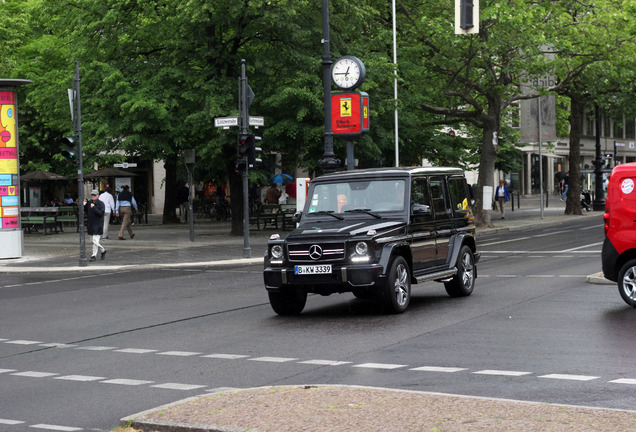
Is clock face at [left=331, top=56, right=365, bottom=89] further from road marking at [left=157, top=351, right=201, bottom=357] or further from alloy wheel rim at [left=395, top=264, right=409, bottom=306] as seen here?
road marking at [left=157, top=351, right=201, bottom=357]

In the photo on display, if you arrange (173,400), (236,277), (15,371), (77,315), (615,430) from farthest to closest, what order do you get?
(236,277) < (77,315) < (15,371) < (173,400) < (615,430)

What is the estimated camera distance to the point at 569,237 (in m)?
30.7

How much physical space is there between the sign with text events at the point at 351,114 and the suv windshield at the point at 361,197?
12613mm

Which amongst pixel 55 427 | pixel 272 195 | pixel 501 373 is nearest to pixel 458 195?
pixel 501 373

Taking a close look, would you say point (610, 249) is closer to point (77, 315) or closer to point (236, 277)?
point (77, 315)

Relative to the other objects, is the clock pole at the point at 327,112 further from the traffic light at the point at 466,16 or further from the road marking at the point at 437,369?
the road marking at the point at 437,369

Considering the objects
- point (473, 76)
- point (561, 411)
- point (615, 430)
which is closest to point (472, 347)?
point (561, 411)

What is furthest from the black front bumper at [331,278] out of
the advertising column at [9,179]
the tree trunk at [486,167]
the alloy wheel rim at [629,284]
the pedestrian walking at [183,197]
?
the pedestrian walking at [183,197]

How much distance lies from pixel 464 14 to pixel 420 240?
7917mm

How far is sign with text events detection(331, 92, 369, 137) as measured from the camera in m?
26.7

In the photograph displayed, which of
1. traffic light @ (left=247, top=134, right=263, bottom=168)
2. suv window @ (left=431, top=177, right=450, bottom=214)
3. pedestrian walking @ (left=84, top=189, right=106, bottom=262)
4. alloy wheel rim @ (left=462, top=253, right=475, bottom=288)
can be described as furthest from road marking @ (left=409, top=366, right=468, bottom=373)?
pedestrian walking @ (left=84, top=189, right=106, bottom=262)

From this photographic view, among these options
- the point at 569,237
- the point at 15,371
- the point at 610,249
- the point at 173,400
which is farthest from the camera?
the point at 569,237

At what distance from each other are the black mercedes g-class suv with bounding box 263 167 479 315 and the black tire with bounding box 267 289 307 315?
13 mm

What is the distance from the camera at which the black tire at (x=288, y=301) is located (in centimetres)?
1331
